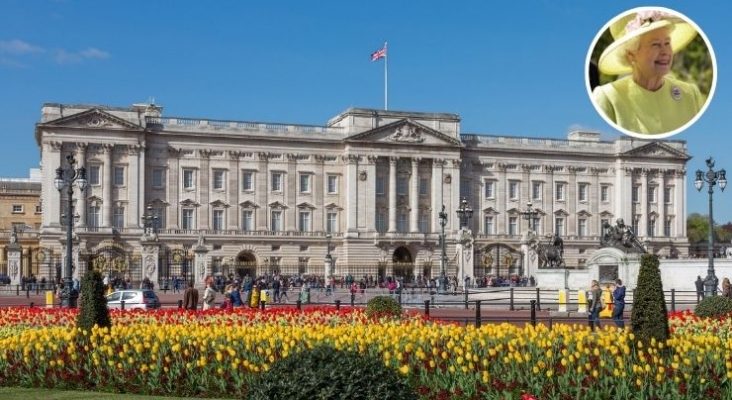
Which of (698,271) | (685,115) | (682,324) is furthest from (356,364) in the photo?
(698,271)

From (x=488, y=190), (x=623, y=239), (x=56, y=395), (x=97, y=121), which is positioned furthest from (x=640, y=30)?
(x=488, y=190)

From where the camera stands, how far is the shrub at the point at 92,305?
642 inches

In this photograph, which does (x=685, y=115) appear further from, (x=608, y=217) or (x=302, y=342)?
(x=608, y=217)

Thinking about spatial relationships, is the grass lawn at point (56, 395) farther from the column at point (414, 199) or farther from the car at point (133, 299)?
the column at point (414, 199)

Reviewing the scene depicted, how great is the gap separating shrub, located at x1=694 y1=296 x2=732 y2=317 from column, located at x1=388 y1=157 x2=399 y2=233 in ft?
202

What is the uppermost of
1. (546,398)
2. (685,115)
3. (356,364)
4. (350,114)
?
(350,114)

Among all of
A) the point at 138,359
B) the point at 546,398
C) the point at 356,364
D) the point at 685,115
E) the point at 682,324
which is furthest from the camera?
the point at 685,115

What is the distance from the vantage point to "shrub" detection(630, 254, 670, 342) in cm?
1371

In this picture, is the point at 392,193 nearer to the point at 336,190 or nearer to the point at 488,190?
the point at 336,190

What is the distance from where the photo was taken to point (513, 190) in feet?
298

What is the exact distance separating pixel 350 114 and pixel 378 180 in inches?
239

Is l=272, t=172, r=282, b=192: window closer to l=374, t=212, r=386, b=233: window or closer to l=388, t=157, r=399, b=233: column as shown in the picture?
l=374, t=212, r=386, b=233: window

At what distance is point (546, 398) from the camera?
13.1 m

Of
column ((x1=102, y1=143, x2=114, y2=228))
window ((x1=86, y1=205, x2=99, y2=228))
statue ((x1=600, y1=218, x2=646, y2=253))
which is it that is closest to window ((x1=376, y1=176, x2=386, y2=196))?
column ((x1=102, y1=143, x2=114, y2=228))
